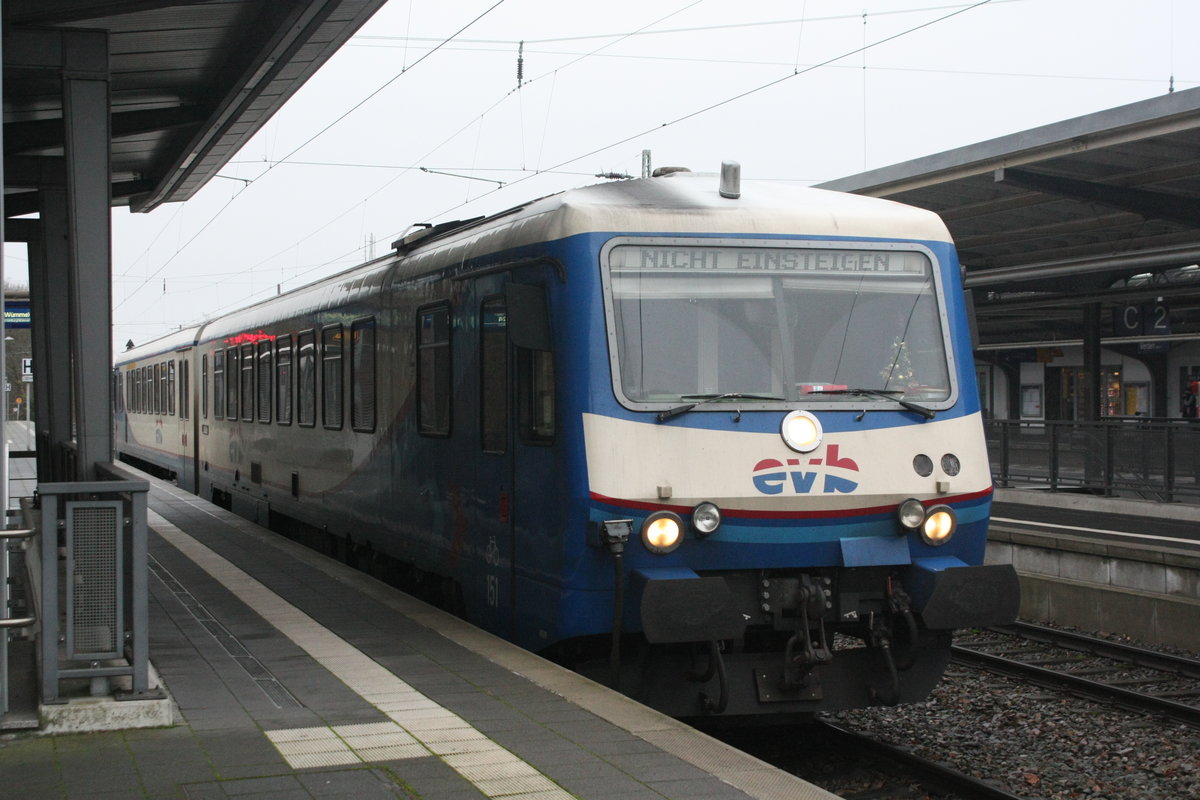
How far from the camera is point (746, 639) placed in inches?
290

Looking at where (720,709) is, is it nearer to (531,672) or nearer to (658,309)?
(531,672)

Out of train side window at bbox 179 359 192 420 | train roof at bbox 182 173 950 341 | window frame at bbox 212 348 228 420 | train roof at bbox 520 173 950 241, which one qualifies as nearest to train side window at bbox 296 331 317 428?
train roof at bbox 182 173 950 341

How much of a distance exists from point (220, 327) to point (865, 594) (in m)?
14.5

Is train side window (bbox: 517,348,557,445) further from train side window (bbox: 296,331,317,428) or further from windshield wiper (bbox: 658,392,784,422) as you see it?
train side window (bbox: 296,331,317,428)

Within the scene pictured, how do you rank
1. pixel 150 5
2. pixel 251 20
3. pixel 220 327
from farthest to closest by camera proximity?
pixel 220 327 → pixel 251 20 → pixel 150 5

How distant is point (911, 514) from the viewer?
23.4 feet

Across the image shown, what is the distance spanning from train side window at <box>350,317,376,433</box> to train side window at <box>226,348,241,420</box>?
6620mm

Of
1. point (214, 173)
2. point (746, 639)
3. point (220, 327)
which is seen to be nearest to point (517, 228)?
point (746, 639)

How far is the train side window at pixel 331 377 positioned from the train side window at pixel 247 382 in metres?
4.12

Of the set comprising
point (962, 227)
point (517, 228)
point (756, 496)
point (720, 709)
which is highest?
point (962, 227)

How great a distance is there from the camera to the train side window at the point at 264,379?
15492 millimetres

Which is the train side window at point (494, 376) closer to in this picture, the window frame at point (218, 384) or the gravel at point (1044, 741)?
the gravel at point (1044, 741)

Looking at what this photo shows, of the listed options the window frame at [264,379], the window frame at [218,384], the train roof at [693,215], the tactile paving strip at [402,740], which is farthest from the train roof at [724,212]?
the window frame at [218,384]

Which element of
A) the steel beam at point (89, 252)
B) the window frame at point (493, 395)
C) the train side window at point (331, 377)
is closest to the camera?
the window frame at point (493, 395)
